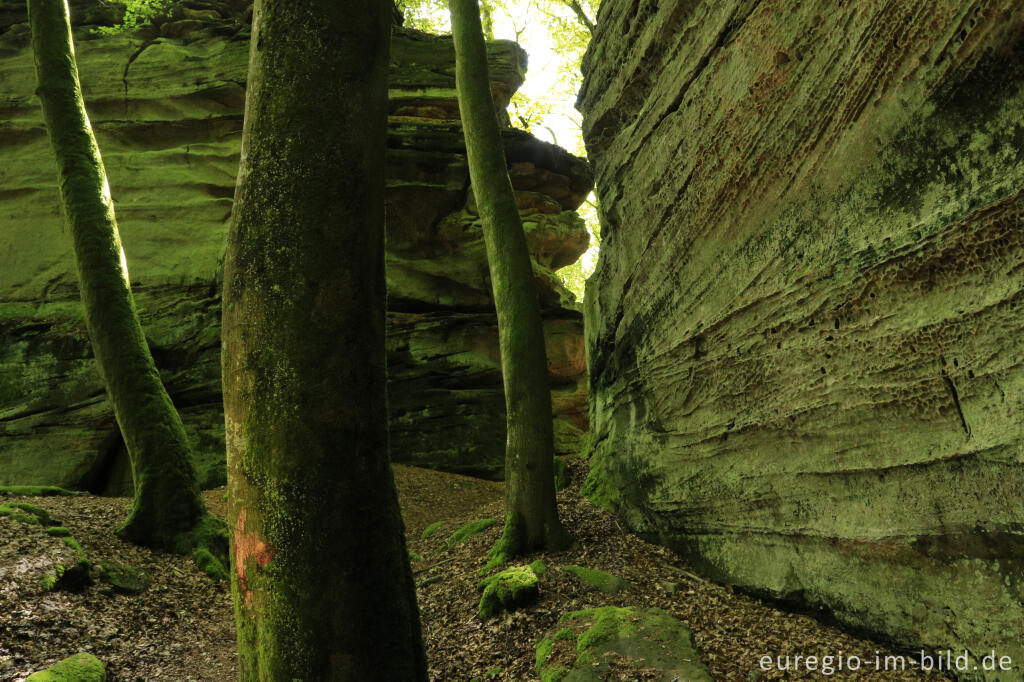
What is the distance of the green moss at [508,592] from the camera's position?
6.50 meters

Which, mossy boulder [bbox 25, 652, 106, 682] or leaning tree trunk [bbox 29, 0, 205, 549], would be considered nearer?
mossy boulder [bbox 25, 652, 106, 682]

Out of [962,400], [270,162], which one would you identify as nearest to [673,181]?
[962,400]

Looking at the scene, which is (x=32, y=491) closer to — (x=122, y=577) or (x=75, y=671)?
(x=122, y=577)

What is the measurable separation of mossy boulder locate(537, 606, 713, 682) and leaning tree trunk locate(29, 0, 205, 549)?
5728mm

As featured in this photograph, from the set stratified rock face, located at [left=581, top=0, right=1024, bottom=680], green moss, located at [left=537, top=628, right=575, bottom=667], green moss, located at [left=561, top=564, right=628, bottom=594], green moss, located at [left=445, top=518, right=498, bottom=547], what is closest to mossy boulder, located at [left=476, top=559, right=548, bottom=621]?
green moss, located at [left=561, top=564, right=628, bottom=594]

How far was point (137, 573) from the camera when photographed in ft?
24.3

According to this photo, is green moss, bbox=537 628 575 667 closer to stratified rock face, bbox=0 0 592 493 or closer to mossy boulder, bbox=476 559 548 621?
mossy boulder, bbox=476 559 548 621

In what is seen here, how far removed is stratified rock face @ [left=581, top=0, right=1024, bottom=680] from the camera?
428 centimetres

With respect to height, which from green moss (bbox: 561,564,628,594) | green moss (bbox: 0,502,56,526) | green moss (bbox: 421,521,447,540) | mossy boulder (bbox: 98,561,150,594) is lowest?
green moss (bbox: 421,521,447,540)

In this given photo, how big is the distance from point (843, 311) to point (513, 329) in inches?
168

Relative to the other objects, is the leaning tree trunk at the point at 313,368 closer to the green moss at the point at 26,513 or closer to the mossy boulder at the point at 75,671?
the mossy boulder at the point at 75,671

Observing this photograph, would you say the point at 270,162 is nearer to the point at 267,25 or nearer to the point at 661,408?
the point at 267,25

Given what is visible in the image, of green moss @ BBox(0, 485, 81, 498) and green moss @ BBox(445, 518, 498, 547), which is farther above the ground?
green moss @ BBox(0, 485, 81, 498)

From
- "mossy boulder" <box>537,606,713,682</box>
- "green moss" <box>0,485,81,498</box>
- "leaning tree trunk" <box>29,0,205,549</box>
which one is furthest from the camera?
"green moss" <box>0,485,81,498</box>
